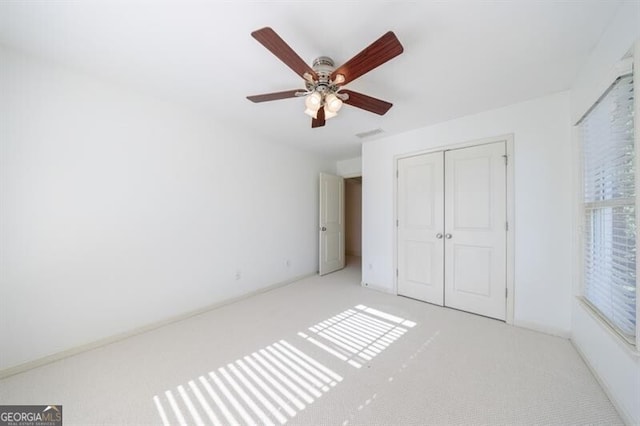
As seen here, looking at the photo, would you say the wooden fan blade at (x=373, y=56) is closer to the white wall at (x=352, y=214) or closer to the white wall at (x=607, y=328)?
the white wall at (x=607, y=328)

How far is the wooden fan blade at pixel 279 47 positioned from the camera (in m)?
1.16

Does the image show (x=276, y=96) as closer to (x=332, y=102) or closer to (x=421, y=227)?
(x=332, y=102)

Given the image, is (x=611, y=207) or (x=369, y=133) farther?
(x=369, y=133)

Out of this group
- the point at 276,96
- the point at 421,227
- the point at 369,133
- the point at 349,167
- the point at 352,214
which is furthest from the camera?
the point at 352,214

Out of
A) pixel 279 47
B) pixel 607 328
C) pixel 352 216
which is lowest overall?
pixel 607 328

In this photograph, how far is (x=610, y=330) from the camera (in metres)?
1.43

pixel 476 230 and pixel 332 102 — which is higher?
pixel 332 102

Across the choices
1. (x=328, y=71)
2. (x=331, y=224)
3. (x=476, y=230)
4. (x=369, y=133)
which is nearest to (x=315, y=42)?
(x=328, y=71)

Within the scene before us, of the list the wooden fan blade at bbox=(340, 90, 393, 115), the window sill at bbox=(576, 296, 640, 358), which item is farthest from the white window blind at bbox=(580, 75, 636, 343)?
the wooden fan blade at bbox=(340, 90, 393, 115)

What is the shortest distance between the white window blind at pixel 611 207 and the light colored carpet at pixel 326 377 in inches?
24.8

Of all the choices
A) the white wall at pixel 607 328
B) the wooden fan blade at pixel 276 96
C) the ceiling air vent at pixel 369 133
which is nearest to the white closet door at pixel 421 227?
the ceiling air vent at pixel 369 133

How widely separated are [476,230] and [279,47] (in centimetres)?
283

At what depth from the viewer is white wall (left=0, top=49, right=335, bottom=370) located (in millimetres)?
1704

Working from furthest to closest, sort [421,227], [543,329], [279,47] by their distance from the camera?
[421,227]
[543,329]
[279,47]
